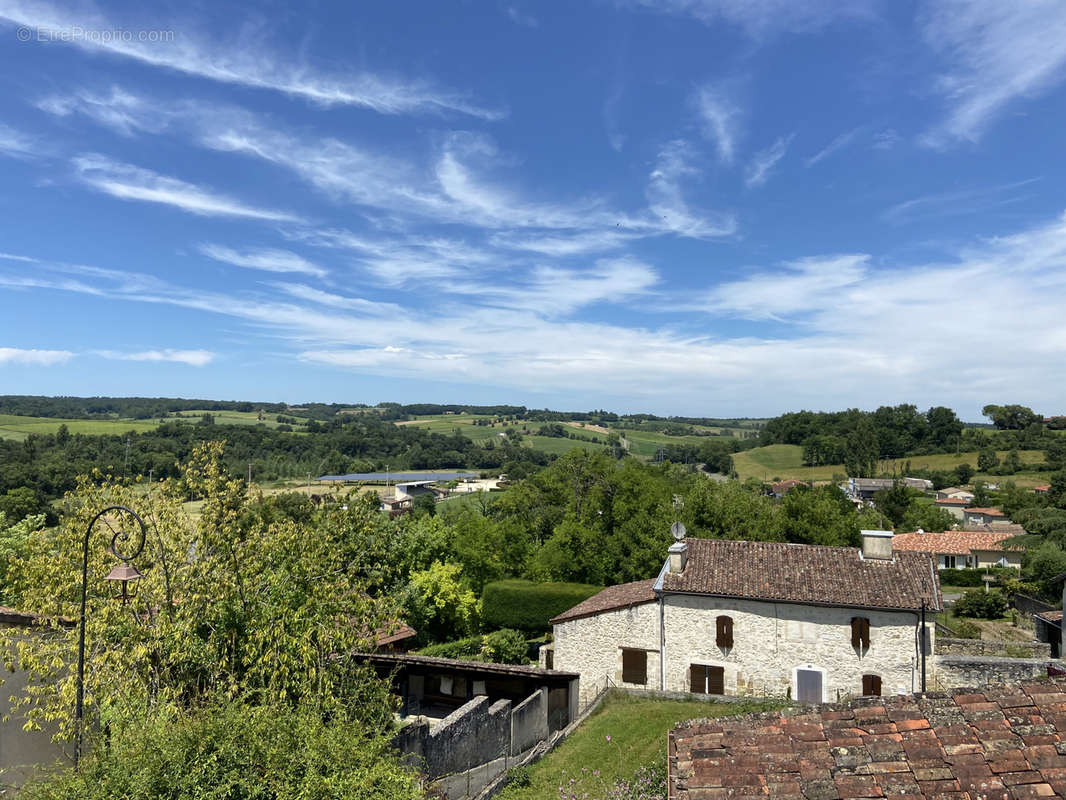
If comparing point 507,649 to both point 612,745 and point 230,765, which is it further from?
point 230,765

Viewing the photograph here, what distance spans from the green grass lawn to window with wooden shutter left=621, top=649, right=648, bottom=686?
122 centimetres

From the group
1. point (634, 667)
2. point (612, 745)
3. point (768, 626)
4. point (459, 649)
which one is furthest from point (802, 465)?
point (612, 745)

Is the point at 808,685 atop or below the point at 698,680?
atop

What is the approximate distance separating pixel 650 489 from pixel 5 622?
38.9 metres

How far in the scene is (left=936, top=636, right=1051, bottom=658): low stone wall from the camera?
28.2 meters

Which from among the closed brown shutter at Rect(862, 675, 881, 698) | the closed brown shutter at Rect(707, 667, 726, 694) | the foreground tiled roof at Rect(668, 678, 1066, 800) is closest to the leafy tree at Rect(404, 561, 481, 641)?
the closed brown shutter at Rect(707, 667, 726, 694)

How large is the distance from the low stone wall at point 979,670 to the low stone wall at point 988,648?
6.77 metres

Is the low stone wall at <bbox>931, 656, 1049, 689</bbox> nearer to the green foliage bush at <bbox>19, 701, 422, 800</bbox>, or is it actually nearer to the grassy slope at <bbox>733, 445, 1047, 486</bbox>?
the green foliage bush at <bbox>19, 701, 422, 800</bbox>

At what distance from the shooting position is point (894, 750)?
22.0 feet

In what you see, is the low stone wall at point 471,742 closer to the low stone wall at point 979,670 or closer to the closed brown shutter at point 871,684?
the closed brown shutter at point 871,684

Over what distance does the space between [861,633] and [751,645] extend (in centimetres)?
387

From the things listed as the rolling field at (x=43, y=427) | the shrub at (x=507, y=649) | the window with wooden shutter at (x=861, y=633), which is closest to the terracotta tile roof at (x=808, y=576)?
the window with wooden shutter at (x=861, y=633)

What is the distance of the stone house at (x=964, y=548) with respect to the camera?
6138cm

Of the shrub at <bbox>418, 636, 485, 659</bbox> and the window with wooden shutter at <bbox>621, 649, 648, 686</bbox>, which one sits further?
the shrub at <bbox>418, 636, 485, 659</bbox>
